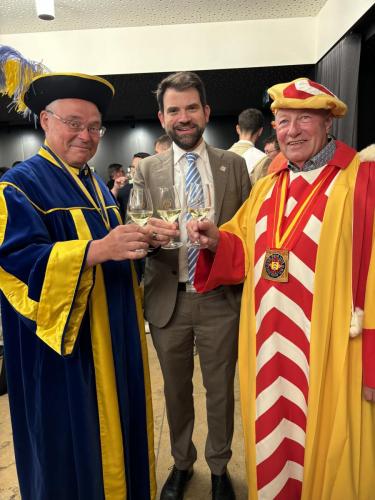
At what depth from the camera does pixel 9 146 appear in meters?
8.77

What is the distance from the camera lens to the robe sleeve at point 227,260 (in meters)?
1.67

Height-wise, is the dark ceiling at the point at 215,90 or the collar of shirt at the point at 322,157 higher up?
the dark ceiling at the point at 215,90

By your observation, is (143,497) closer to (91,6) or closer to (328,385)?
(328,385)

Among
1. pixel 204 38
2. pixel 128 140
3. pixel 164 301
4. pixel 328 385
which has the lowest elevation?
pixel 328 385

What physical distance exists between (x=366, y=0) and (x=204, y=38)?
238 centimetres

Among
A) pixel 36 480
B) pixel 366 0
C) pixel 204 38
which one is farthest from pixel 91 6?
pixel 36 480

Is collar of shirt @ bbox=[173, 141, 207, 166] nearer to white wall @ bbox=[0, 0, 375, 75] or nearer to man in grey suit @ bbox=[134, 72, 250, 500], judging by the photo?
man in grey suit @ bbox=[134, 72, 250, 500]

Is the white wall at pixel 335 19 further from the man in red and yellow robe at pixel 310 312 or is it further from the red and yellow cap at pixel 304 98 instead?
the man in red and yellow robe at pixel 310 312

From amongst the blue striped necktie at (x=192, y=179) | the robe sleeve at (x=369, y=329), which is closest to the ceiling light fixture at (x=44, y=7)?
the blue striped necktie at (x=192, y=179)

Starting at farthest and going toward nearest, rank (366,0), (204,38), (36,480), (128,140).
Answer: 1. (128,140)
2. (204,38)
3. (366,0)
4. (36,480)

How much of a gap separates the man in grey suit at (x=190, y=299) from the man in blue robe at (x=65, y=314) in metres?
0.27

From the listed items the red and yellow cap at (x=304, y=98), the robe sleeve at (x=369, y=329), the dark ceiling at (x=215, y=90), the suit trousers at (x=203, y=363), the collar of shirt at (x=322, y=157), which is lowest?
the suit trousers at (x=203, y=363)

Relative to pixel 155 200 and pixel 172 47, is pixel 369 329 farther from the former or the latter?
pixel 172 47

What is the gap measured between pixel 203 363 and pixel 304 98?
1333mm
